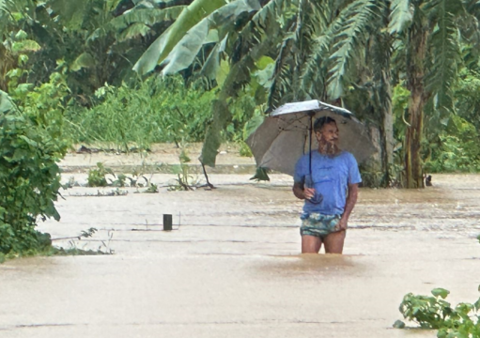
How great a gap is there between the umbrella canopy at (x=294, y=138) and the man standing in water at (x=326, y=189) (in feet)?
1.72

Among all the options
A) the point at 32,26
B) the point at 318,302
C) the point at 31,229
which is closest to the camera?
the point at 318,302

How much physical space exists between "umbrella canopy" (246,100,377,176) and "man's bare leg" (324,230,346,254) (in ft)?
3.34

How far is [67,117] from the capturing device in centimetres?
2695

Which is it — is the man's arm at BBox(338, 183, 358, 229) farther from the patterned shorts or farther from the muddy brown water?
the muddy brown water

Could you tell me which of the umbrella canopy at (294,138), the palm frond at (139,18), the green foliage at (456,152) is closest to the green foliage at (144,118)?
the palm frond at (139,18)

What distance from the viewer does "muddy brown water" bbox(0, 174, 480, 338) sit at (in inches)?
243

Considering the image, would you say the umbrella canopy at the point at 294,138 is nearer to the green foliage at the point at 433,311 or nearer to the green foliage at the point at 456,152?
the green foliage at the point at 433,311

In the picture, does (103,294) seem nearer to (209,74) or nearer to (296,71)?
(296,71)

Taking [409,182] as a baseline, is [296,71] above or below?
above

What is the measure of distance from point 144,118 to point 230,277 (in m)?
17.6

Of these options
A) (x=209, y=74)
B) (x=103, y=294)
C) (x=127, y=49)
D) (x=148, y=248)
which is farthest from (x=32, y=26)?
(x=103, y=294)

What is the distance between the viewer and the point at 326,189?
9.37m

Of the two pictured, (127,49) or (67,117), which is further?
(127,49)

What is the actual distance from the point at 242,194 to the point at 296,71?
7.61ft
